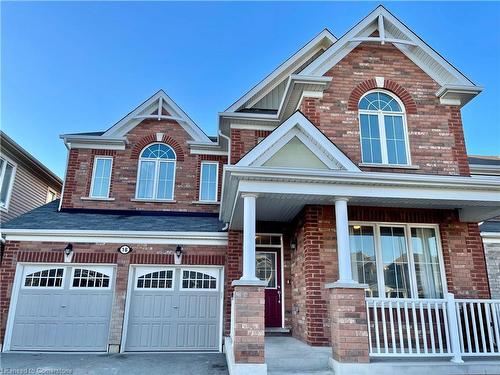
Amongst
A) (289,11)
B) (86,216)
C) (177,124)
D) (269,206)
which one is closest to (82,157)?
(86,216)

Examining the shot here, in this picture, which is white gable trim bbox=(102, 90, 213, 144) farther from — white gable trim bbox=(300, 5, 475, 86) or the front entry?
white gable trim bbox=(300, 5, 475, 86)

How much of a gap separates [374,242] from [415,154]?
2233mm

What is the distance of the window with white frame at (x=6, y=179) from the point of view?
11.5 meters

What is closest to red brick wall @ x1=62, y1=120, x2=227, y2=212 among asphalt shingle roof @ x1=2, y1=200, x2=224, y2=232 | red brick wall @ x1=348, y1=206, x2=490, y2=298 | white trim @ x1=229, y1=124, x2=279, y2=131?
asphalt shingle roof @ x1=2, y1=200, x2=224, y2=232

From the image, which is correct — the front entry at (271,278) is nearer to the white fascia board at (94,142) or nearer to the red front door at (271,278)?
the red front door at (271,278)

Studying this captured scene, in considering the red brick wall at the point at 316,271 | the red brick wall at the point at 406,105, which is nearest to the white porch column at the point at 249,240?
the red brick wall at the point at 316,271

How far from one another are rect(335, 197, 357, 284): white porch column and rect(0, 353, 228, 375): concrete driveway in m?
2.97

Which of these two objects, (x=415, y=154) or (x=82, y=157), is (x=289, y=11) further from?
(x=82, y=157)

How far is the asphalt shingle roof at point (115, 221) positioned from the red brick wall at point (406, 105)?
13.8ft

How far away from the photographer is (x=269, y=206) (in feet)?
24.7

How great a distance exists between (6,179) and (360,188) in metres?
11.5

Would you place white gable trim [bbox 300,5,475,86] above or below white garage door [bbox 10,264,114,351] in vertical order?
above

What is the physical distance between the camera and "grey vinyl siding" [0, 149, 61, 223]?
11948 mm

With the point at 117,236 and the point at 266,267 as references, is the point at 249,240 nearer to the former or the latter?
the point at 266,267
